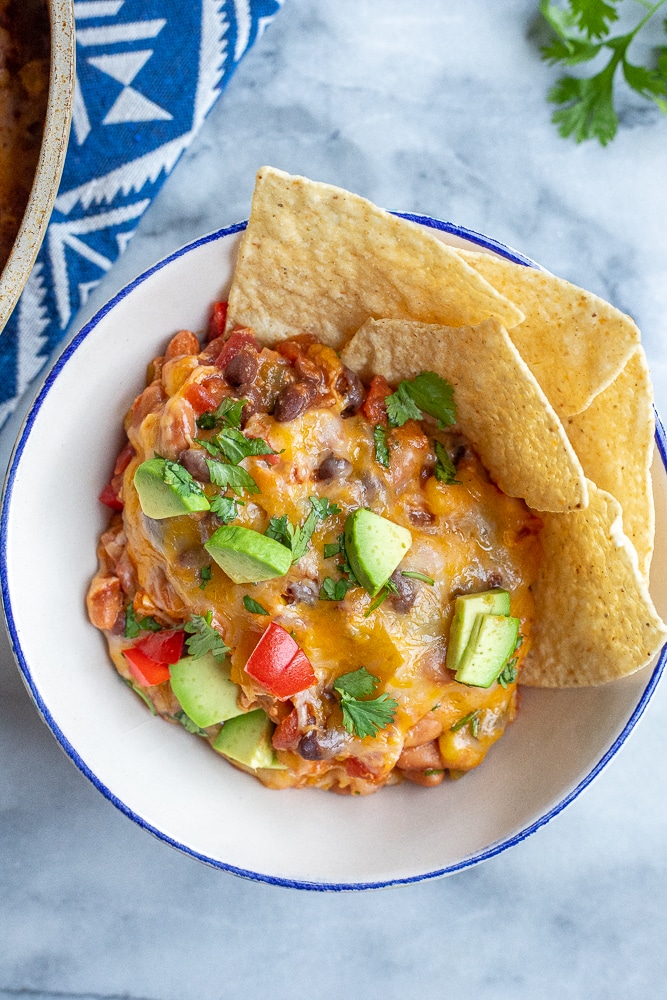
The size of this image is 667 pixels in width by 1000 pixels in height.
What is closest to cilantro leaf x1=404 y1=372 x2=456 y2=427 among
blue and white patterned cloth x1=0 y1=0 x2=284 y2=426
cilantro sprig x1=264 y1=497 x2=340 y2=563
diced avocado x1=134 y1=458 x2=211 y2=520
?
cilantro sprig x1=264 y1=497 x2=340 y2=563

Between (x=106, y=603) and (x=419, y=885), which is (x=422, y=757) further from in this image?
(x=106, y=603)

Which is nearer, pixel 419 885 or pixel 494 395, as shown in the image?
pixel 494 395

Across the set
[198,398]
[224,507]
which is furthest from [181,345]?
[224,507]

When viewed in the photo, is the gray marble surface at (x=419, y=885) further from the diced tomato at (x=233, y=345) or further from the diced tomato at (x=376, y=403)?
the diced tomato at (x=376, y=403)

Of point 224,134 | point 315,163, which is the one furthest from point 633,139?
point 224,134

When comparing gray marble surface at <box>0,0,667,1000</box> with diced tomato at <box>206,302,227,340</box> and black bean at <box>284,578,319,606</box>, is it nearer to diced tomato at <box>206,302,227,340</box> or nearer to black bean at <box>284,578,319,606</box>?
diced tomato at <box>206,302,227,340</box>

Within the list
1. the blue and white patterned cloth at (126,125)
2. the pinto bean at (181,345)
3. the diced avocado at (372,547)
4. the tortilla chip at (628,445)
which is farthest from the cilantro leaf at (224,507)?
the blue and white patterned cloth at (126,125)
